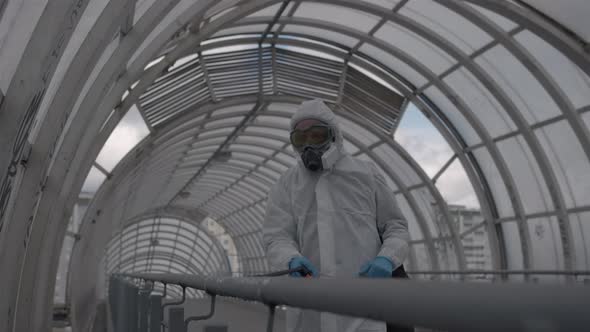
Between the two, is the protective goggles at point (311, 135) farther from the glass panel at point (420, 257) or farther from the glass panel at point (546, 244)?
the glass panel at point (420, 257)

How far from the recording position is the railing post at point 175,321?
3326 mm

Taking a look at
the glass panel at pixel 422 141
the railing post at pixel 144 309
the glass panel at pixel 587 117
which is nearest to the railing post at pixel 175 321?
the railing post at pixel 144 309

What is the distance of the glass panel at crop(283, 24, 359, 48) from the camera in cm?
1936

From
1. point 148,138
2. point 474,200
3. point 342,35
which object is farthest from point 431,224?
point 148,138

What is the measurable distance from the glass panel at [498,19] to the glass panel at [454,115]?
4.30 metres

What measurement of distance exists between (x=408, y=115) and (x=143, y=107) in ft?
27.5

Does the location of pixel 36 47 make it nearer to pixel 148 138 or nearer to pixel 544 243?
pixel 148 138

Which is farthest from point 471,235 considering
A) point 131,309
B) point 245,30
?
point 131,309

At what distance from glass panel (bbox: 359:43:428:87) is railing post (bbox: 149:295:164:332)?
54.5 ft

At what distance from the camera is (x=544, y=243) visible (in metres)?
20.9

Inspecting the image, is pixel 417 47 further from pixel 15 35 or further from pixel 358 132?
pixel 15 35

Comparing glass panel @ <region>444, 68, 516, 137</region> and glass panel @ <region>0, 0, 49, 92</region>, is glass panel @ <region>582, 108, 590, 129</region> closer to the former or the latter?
glass panel @ <region>444, 68, 516, 137</region>

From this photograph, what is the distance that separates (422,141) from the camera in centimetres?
2245

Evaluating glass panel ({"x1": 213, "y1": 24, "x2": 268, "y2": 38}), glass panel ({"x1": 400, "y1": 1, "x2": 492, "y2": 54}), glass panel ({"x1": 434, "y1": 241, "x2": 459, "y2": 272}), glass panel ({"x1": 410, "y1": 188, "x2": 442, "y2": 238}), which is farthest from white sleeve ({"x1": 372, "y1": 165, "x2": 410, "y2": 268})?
glass panel ({"x1": 410, "y1": 188, "x2": 442, "y2": 238})
